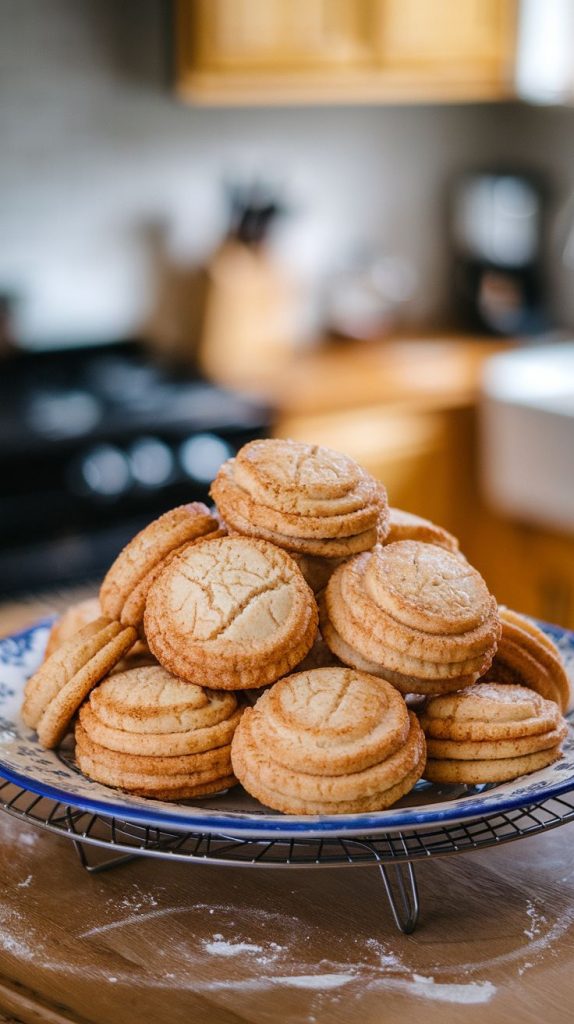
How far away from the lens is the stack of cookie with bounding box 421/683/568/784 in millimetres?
1145

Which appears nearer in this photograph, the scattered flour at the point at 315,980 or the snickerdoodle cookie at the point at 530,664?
the scattered flour at the point at 315,980

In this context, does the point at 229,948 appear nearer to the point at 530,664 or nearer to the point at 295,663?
the point at 295,663

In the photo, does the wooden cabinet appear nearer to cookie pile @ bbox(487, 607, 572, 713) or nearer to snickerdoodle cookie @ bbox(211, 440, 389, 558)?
snickerdoodle cookie @ bbox(211, 440, 389, 558)

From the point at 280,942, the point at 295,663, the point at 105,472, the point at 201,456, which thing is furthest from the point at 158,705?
the point at 201,456

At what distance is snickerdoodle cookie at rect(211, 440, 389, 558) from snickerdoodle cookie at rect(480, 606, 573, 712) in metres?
0.19

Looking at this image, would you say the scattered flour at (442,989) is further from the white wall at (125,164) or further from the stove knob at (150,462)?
the white wall at (125,164)

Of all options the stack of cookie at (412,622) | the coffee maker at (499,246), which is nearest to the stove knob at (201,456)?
the coffee maker at (499,246)

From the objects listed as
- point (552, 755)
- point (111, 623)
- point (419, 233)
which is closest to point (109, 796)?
point (111, 623)

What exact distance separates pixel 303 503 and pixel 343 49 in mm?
2705

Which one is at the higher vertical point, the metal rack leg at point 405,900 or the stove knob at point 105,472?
the metal rack leg at point 405,900

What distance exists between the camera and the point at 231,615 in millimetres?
1173

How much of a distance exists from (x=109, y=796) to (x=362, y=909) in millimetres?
277

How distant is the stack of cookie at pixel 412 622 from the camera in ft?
3.78

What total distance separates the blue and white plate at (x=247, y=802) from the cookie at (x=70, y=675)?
0.10 ft
